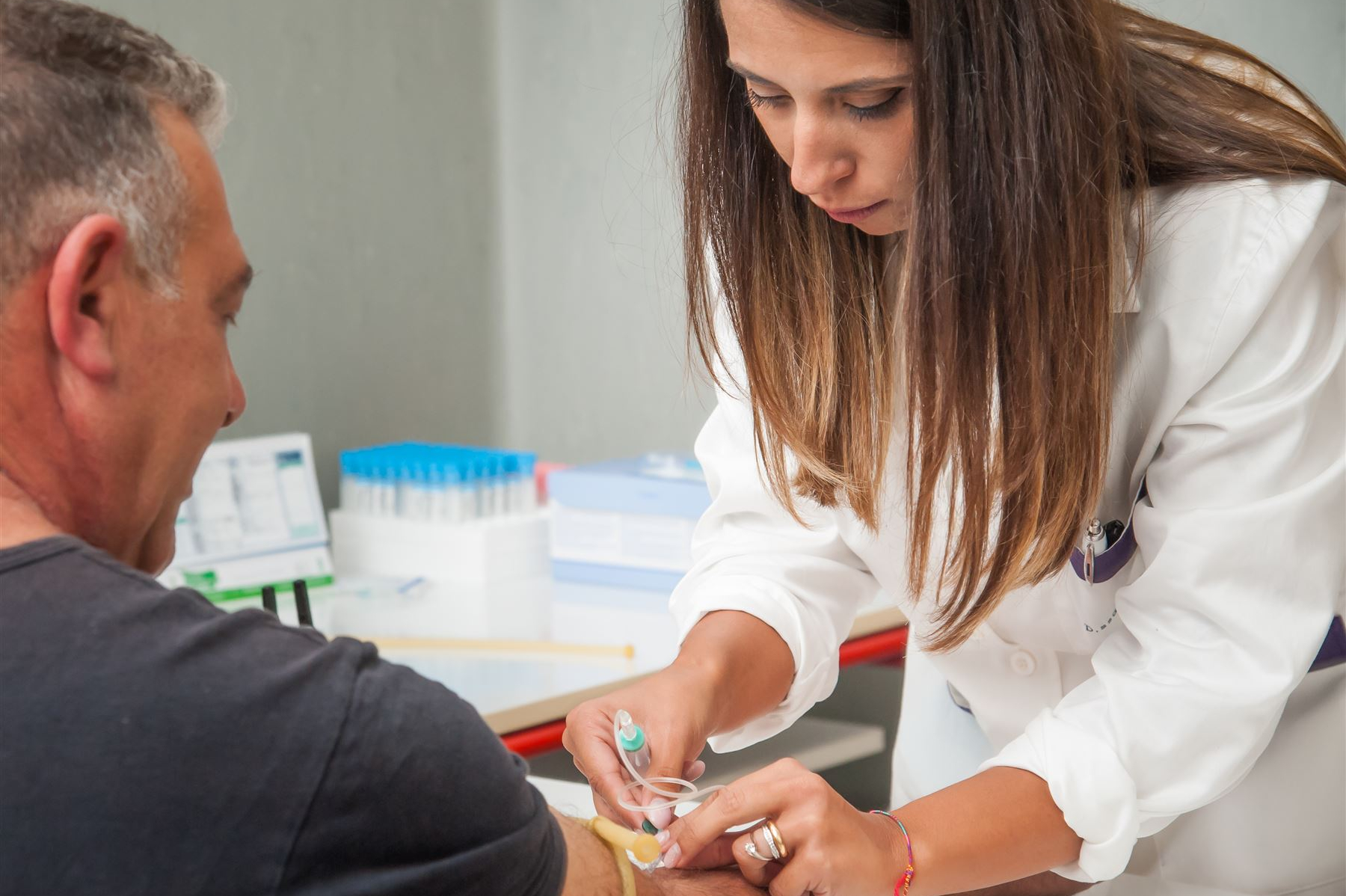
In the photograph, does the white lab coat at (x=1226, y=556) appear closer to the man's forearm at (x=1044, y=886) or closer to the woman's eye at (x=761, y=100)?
the man's forearm at (x=1044, y=886)

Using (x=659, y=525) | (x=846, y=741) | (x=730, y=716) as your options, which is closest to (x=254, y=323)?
(x=659, y=525)

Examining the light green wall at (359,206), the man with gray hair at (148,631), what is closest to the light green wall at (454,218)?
the light green wall at (359,206)

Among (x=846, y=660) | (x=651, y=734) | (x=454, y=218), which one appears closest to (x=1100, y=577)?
(x=651, y=734)

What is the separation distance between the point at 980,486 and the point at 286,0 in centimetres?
200

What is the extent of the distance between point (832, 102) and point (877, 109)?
0.04 meters

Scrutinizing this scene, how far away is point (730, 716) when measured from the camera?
1.24 m

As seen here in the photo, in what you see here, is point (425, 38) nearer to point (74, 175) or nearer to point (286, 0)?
point (286, 0)

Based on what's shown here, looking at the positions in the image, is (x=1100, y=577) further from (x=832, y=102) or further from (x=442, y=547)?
(x=442, y=547)

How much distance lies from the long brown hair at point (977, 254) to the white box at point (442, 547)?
1.22 meters

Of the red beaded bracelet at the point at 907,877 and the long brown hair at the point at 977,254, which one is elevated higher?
the long brown hair at the point at 977,254

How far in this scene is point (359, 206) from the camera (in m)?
2.74

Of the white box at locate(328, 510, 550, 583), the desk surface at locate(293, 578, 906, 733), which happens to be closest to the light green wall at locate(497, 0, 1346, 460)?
the white box at locate(328, 510, 550, 583)

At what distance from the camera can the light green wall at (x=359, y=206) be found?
254 centimetres

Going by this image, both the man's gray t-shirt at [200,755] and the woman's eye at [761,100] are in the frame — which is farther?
the woman's eye at [761,100]
